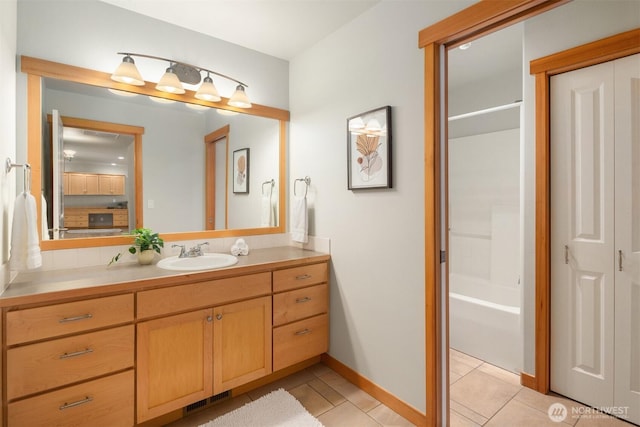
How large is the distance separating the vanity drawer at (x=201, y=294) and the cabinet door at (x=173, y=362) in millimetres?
50

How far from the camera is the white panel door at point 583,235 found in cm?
→ 177

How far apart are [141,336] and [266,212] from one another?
1.32 m

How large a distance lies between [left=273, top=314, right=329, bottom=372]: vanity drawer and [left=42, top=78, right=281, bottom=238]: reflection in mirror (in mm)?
889

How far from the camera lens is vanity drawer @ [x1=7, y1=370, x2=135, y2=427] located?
4.29ft

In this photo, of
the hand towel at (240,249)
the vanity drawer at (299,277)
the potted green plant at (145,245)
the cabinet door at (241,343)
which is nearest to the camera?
the cabinet door at (241,343)

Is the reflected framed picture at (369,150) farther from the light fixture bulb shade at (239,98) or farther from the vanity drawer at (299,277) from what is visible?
the light fixture bulb shade at (239,98)

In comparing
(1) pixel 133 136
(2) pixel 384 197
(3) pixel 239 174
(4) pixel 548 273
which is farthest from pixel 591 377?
(1) pixel 133 136

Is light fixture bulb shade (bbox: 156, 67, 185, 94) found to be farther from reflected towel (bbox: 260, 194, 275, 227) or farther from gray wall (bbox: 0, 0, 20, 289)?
reflected towel (bbox: 260, 194, 275, 227)

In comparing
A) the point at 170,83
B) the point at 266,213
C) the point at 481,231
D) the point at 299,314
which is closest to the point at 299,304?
the point at 299,314

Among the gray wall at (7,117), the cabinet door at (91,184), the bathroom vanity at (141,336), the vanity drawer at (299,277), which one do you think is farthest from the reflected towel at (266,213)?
the gray wall at (7,117)

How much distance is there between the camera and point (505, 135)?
301cm

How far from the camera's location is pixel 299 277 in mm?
2141

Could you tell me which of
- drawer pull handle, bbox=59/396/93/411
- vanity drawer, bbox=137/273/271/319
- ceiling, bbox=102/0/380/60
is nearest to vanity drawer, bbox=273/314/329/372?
vanity drawer, bbox=137/273/271/319

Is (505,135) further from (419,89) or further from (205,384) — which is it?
(205,384)
